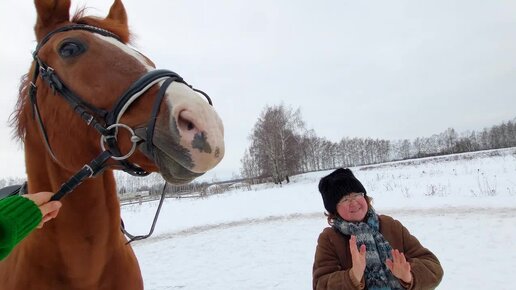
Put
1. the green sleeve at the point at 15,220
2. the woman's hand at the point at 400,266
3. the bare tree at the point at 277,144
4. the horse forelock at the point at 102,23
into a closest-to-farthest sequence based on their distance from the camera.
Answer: the green sleeve at the point at 15,220 < the horse forelock at the point at 102,23 < the woman's hand at the point at 400,266 < the bare tree at the point at 277,144

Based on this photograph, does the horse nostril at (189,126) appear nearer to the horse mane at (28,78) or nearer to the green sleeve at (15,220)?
the green sleeve at (15,220)

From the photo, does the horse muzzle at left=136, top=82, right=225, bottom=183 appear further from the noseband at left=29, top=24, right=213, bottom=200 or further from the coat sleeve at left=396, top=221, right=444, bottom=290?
the coat sleeve at left=396, top=221, right=444, bottom=290

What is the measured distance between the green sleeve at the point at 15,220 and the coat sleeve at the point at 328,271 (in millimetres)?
1796

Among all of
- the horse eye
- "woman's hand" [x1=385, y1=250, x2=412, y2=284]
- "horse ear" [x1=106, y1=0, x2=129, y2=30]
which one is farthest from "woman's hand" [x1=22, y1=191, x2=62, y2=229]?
"woman's hand" [x1=385, y1=250, x2=412, y2=284]

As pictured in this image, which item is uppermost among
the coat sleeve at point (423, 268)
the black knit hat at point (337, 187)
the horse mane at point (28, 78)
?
the horse mane at point (28, 78)

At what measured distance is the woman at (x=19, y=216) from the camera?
121cm

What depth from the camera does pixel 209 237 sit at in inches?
416

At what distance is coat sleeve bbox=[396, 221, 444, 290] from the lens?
92.3 inches

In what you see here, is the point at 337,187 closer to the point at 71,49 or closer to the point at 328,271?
the point at 328,271

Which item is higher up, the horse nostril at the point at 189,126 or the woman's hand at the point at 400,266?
the horse nostril at the point at 189,126

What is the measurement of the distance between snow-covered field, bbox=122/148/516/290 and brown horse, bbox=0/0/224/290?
4524 mm

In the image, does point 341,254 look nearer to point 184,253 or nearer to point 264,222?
point 184,253

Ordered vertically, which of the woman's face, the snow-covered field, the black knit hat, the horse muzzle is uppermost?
the horse muzzle

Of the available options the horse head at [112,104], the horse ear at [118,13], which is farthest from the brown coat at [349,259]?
the horse ear at [118,13]
